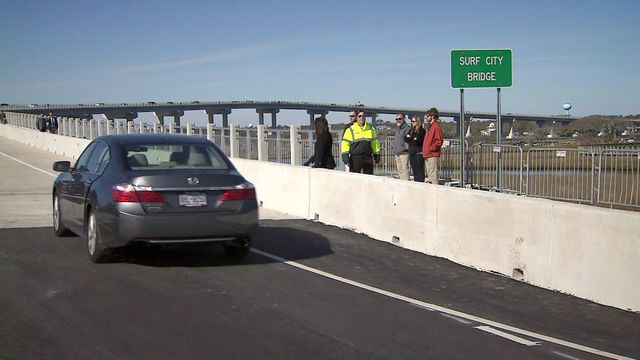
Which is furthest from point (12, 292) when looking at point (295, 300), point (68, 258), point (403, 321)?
point (403, 321)

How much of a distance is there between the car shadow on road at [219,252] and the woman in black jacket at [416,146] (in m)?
4.84

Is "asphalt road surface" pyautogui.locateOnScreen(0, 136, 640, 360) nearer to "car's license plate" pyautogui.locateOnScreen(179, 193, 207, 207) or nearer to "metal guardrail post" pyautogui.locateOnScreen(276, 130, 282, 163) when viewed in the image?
"car's license plate" pyautogui.locateOnScreen(179, 193, 207, 207)

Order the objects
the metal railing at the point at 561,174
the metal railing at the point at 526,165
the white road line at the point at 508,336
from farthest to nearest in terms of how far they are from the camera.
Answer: the metal railing at the point at 561,174
the metal railing at the point at 526,165
the white road line at the point at 508,336

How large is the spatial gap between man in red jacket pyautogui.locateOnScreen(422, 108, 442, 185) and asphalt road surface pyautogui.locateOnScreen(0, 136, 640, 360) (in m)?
5.26

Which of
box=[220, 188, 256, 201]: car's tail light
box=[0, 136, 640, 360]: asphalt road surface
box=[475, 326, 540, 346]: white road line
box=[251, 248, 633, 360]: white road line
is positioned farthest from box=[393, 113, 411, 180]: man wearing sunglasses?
box=[475, 326, 540, 346]: white road line

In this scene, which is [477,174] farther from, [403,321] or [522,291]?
[403,321]

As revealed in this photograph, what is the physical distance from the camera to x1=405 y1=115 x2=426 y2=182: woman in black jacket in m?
15.7

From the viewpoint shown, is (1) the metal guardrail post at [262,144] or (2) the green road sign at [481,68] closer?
(2) the green road sign at [481,68]

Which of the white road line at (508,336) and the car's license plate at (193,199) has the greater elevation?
the car's license plate at (193,199)

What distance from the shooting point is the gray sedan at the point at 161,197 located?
8266 mm

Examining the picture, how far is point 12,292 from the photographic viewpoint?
7.35 metres

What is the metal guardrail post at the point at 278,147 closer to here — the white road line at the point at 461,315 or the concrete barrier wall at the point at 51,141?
the white road line at the point at 461,315

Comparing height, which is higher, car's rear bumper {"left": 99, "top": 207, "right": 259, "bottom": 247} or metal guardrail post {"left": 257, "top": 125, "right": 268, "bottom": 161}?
metal guardrail post {"left": 257, "top": 125, "right": 268, "bottom": 161}

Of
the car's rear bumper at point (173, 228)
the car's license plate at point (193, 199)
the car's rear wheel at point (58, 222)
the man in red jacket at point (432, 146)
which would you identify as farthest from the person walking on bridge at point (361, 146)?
the car's license plate at point (193, 199)
